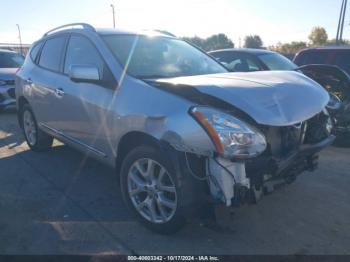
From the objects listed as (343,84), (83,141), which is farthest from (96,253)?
(343,84)

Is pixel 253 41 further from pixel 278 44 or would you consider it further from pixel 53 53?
pixel 53 53

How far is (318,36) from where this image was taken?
65312 mm

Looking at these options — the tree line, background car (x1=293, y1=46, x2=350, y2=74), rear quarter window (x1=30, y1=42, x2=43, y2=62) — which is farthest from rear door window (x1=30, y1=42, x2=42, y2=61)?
the tree line

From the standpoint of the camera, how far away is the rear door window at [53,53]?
15.6 ft

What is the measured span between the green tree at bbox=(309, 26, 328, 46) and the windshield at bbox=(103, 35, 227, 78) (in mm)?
65811

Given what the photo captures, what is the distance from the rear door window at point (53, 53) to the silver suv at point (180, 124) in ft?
1.63

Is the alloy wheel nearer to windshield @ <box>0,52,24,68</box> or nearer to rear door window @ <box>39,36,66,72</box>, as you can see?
rear door window @ <box>39,36,66,72</box>

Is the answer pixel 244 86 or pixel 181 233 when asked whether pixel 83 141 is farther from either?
pixel 244 86

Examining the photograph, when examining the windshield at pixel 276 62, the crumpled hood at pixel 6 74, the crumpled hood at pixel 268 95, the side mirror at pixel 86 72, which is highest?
the side mirror at pixel 86 72

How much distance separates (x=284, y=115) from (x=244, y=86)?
41 centimetres

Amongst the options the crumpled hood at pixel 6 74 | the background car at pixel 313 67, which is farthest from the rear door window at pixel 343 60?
the crumpled hood at pixel 6 74

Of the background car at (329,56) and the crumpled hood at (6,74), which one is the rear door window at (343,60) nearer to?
the background car at (329,56)

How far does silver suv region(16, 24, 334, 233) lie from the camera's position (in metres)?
2.73

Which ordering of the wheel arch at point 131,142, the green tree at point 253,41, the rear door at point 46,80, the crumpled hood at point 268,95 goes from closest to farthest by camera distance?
the crumpled hood at point 268,95
the wheel arch at point 131,142
the rear door at point 46,80
the green tree at point 253,41
